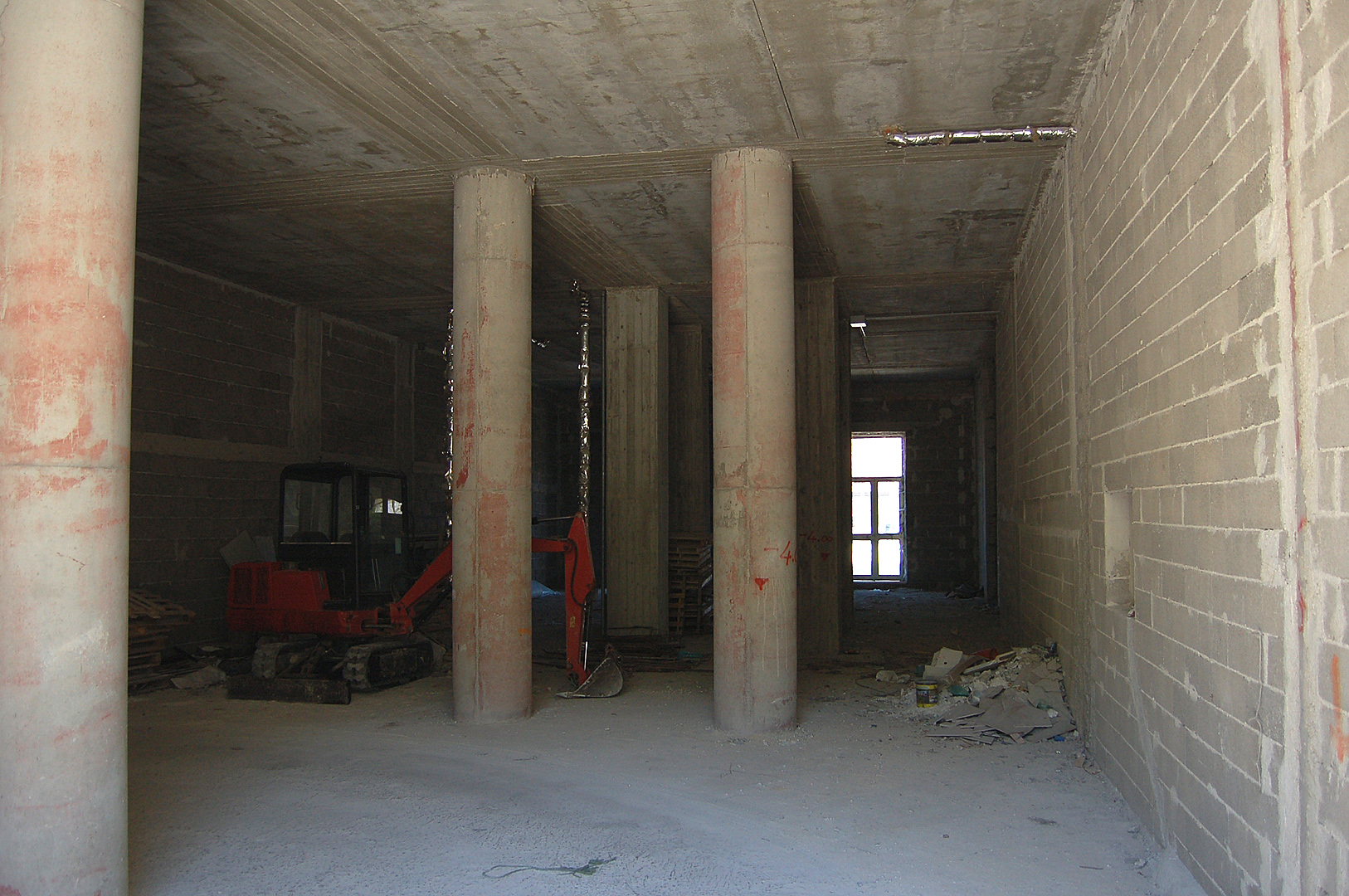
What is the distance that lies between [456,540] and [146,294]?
5.94 m

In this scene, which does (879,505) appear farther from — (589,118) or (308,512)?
(589,118)

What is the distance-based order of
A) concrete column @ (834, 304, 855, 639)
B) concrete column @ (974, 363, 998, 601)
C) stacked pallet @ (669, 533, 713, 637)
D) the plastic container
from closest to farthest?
the plastic container < stacked pallet @ (669, 533, 713, 637) < concrete column @ (834, 304, 855, 639) < concrete column @ (974, 363, 998, 601)

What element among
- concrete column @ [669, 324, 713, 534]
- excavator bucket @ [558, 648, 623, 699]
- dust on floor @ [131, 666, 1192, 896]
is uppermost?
concrete column @ [669, 324, 713, 534]

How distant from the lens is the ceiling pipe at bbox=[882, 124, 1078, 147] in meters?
7.28

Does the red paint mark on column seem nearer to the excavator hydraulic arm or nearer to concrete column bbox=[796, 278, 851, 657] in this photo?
the excavator hydraulic arm

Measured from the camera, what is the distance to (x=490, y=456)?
7801mm

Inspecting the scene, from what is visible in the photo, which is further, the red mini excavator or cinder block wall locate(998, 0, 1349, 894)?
the red mini excavator

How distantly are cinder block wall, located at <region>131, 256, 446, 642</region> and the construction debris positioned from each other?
8948 millimetres

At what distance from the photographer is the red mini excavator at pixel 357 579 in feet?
29.3

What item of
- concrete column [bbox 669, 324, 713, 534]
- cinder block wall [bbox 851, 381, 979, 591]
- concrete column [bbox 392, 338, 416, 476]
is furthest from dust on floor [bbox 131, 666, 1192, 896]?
cinder block wall [bbox 851, 381, 979, 591]

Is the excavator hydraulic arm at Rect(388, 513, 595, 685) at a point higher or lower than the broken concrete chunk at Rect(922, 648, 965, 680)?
higher

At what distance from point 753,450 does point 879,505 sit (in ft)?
48.9

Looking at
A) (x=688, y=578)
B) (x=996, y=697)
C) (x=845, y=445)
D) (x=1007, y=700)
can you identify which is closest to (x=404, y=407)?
(x=688, y=578)

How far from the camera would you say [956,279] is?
12.3m
